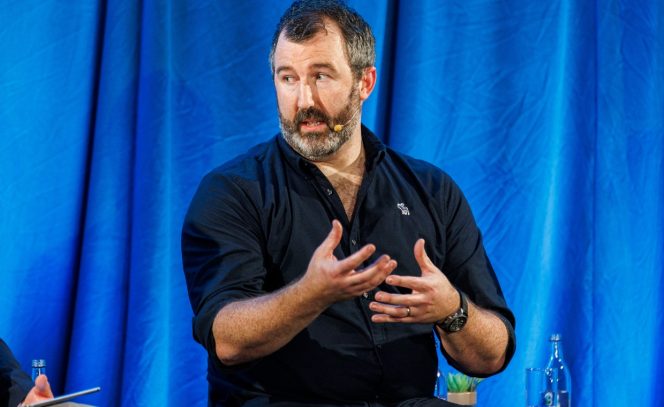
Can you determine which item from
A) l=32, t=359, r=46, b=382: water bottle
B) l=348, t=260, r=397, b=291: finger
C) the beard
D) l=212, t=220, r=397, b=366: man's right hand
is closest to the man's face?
the beard

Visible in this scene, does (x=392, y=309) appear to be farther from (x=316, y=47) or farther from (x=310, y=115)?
(x=316, y=47)

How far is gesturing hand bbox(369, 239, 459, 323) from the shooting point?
1.63 meters

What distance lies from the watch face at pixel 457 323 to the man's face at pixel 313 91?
0.46m

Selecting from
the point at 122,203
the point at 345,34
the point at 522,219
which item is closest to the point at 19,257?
the point at 122,203

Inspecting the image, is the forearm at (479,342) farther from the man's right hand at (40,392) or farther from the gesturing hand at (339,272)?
the man's right hand at (40,392)

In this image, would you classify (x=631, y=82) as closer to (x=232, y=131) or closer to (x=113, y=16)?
(x=232, y=131)

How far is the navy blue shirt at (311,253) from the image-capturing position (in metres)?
1.88

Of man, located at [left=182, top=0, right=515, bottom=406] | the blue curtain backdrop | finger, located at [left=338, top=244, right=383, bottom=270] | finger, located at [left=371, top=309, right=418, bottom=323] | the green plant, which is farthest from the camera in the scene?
the green plant

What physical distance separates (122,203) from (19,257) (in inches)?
11.3

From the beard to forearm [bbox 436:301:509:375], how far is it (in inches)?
17.7

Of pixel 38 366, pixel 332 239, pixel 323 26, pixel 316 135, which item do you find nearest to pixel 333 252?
pixel 316 135

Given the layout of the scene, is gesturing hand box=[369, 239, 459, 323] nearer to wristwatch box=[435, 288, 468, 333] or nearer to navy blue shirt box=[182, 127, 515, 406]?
wristwatch box=[435, 288, 468, 333]

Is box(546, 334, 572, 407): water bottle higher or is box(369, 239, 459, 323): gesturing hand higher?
box(369, 239, 459, 323): gesturing hand

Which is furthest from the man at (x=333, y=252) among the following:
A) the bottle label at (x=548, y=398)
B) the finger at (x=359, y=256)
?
the bottle label at (x=548, y=398)
